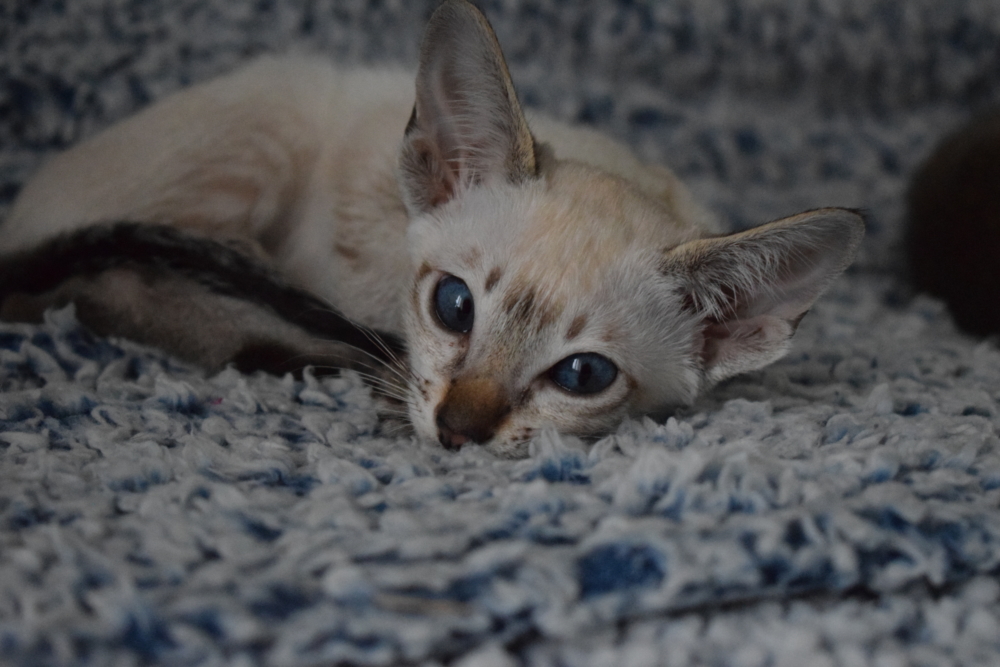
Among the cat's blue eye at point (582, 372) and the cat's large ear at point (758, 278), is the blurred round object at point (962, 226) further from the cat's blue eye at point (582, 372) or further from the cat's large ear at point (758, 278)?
the cat's blue eye at point (582, 372)

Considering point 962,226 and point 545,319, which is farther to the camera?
point 962,226

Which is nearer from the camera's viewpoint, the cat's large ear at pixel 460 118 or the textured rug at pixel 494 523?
the textured rug at pixel 494 523

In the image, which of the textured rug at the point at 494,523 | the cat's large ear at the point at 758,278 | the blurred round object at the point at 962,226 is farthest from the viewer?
the blurred round object at the point at 962,226

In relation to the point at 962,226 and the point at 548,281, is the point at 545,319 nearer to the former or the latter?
the point at 548,281

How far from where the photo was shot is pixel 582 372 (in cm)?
93

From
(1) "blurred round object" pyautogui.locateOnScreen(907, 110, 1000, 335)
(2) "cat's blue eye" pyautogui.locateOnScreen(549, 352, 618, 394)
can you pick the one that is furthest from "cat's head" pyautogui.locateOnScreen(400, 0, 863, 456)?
(1) "blurred round object" pyautogui.locateOnScreen(907, 110, 1000, 335)

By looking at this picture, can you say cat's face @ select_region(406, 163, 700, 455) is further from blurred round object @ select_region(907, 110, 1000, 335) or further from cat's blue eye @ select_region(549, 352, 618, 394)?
blurred round object @ select_region(907, 110, 1000, 335)

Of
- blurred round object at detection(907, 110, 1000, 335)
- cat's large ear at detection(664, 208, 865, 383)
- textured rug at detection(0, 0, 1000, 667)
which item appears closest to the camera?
textured rug at detection(0, 0, 1000, 667)

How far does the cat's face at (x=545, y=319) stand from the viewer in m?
0.91

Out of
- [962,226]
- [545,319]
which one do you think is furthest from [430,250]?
[962,226]

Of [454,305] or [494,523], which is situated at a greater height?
[454,305]

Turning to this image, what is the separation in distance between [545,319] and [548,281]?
4 centimetres

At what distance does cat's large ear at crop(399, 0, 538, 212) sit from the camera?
0.95 metres

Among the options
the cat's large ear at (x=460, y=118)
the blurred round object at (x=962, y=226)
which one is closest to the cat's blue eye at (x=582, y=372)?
the cat's large ear at (x=460, y=118)
